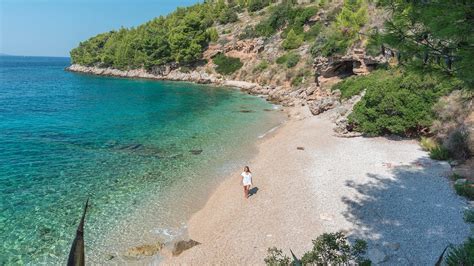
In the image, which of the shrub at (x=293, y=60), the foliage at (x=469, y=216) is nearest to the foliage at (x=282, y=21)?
the shrub at (x=293, y=60)

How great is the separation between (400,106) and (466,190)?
32.7ft

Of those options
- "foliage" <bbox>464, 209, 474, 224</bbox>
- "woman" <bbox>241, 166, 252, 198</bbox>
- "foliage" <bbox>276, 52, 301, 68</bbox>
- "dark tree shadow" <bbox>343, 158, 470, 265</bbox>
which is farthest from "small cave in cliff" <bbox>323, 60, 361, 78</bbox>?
"foliage" <bbox>464, 209, 474, 224</bbox>

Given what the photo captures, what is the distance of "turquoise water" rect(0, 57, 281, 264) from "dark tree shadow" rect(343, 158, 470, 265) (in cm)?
743

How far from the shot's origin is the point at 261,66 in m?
64.3

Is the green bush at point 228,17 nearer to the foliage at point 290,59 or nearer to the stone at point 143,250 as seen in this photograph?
the foliage at point 290,59

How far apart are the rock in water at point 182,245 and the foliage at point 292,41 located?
56.9m

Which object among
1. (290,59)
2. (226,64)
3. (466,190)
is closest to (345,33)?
(290,59)

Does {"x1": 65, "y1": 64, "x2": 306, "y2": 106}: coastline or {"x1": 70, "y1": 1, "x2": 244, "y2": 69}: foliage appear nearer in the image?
{"x1": 65, "y1": 64, "x2": 306, "y2": 106}: coastline

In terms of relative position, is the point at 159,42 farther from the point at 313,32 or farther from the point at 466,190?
the point at 466,190

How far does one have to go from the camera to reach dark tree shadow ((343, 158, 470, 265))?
34.9 ft

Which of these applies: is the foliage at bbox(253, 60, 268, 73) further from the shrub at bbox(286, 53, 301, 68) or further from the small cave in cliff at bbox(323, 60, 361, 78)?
the small cave in cliff at bbox(323, 60, 361, 78)

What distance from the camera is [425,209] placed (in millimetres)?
12914

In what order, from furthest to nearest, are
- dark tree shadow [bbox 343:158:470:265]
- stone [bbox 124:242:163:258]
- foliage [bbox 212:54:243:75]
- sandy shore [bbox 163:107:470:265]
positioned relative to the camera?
1. foliage [bbox 212:54:243:75]
2. stone [bbox 124:242:163:258]
3. sandy shore [bbox 163:107:470:265]
4. dark tree shadow [bbox 343:158:470:265]

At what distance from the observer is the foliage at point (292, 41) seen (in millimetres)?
64125
